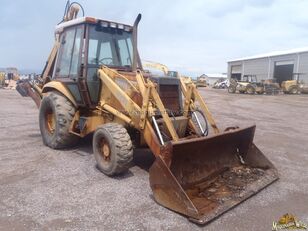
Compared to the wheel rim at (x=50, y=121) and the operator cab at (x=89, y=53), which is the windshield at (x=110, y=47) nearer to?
the operator cab at (x=89, y=53)

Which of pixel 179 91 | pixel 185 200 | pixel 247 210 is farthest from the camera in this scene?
A: pixel 179 91

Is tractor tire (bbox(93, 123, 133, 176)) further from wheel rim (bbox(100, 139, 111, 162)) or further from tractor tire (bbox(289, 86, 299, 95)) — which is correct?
tractor tire (bbox(289, 86, 299, 95))

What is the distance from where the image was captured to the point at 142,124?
5184 millimetres

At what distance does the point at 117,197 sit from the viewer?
15.1ft

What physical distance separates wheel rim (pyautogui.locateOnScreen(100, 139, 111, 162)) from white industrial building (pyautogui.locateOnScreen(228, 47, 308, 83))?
1531 inches

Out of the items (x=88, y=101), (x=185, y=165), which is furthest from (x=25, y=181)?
(x=185, y=165)

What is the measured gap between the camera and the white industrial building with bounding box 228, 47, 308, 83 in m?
40.5

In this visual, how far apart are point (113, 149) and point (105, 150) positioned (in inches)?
16.2

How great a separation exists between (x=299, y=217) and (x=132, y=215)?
2.10m

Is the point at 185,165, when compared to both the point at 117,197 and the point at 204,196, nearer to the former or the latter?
the point at 204,196

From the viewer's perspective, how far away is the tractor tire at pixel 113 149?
16.6 feet

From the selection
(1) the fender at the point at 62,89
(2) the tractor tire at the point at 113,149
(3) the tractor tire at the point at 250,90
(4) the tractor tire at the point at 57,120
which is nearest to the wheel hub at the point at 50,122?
(4) the tractor tire at the point at 57,120

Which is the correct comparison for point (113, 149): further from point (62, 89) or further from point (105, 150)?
point (62, 89)

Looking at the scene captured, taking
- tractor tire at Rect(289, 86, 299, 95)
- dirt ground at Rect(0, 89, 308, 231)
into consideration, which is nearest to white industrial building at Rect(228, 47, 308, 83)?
tractor tire at Rect(289, 86, 299, 95)
